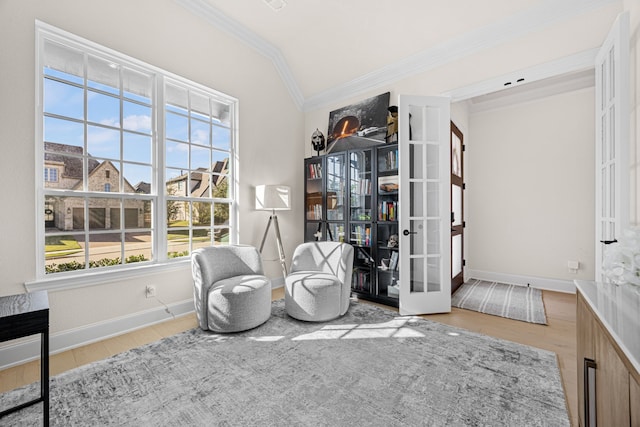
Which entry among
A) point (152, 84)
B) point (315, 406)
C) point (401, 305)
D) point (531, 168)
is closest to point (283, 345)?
point (315, 406)

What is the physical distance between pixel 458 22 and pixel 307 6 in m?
1.71

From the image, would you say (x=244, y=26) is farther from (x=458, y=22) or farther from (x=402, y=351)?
(x=402, y=351)

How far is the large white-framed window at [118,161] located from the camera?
239 cm

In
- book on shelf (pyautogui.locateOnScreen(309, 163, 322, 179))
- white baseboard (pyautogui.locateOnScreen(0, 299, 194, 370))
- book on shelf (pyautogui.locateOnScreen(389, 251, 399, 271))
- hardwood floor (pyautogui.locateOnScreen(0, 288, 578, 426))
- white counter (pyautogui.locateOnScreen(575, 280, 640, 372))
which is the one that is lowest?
hardwood floor (pyautogui.locateOnScreen(0, 288, 578, 426))

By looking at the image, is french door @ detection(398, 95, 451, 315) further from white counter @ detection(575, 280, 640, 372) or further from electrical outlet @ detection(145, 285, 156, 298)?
electrical outlet @ detection(145, 285, 156, 298)

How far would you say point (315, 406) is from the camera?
1.63 meters

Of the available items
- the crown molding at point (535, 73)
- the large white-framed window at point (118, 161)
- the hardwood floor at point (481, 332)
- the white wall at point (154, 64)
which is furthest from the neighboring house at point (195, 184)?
the crown molding at point (535, 73)

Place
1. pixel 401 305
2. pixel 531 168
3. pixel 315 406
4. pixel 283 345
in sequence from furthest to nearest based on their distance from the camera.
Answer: pixel 531 168
pixel 401 305
pixel 283 345
pixel 315 406

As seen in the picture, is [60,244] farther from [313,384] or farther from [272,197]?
[313,384]

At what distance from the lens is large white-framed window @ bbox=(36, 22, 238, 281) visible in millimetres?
2389

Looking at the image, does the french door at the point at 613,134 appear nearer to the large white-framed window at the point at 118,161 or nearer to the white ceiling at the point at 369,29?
the white ceiling at the point at 369,29

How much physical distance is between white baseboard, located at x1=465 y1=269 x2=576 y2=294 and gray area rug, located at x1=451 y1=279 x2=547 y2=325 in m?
0.14

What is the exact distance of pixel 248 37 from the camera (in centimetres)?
372

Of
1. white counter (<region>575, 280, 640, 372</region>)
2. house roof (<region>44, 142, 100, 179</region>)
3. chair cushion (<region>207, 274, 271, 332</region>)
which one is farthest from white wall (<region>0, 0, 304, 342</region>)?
white counter (<region>575, 280, 640, 372</region>)
